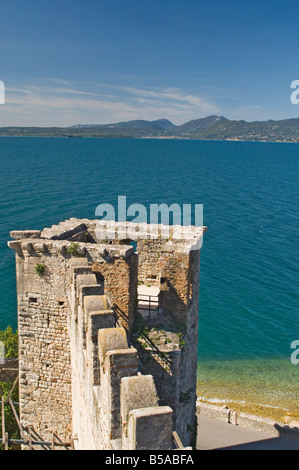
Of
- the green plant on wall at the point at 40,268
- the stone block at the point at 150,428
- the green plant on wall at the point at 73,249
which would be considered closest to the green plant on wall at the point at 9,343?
the green plant on wall at the point at 40,268

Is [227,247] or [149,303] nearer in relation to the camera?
[149,303]

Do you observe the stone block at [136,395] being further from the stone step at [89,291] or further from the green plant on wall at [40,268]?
the green plant on wall at [40,268]

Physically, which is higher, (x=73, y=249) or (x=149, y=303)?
(x=73, y=249)

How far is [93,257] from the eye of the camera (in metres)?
12.8

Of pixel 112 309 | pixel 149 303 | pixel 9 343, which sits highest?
pixel 112 309

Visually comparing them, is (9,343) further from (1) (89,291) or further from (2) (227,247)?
(2) (227,247)

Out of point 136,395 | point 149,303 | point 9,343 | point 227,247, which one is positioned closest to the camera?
point 136,395

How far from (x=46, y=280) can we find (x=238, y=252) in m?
39.8

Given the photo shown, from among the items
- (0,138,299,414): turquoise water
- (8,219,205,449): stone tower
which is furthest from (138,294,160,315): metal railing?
(0,138,299,414): turquoise water

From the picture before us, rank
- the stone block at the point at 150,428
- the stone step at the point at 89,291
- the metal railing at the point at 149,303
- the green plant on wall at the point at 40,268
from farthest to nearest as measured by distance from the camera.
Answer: the metal railing at the point at 149,303 < the green plant on wall at the point at 40,268 < the stone step at the point at 89,291 < the stone block at the point at 150,428

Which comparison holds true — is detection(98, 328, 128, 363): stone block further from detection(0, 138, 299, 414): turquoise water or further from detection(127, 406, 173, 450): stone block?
detection(0, 138, 299, 414): turquoise water

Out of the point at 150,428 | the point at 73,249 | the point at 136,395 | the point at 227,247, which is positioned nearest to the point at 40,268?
the point at 73,249

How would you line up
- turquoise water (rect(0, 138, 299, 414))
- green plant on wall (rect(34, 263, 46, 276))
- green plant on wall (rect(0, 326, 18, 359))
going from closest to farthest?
green plant on wall (rect(34, 263, 46, 276))
green plant on wall (rect(0, 326, 18, 359))
turquoise water (rect(0, 138, 299, 414))

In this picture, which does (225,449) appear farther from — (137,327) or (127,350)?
(127,350)
